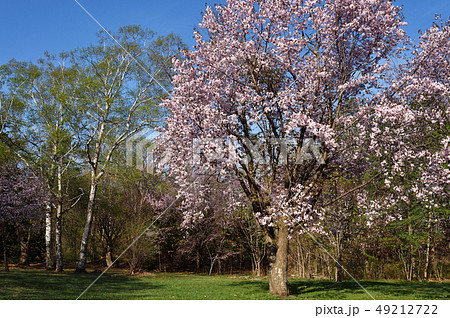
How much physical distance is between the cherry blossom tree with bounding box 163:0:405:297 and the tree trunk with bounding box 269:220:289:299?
0.03 metres

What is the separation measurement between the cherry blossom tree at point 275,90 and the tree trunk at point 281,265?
0.03m

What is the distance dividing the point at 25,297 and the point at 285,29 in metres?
11.4

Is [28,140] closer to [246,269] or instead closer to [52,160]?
[52,160]

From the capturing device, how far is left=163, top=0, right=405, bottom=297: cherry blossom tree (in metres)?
11.8

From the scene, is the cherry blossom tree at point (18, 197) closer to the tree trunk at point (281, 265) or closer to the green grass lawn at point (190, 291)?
the green grass lawn at point (190, 291)

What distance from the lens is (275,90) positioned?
13.2 m

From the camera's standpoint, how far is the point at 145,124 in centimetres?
2681

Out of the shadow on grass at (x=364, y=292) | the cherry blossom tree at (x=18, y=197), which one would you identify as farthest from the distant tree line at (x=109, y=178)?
the shadow on grass at (x=364, y=292)

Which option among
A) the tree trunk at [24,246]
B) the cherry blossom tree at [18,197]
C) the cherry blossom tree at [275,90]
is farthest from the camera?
the tree trunk at [24,246]

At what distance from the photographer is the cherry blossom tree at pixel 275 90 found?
1181 cm

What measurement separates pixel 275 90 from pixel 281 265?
19.6 feet

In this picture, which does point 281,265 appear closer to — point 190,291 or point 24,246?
point 190,291

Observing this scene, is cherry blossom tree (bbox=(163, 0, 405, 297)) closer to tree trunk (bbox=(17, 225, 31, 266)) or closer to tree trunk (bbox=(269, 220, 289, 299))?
tree trunk (bbox=(269, 220, 289, 299))

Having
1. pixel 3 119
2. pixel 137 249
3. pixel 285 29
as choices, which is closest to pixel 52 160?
pixel 3 119
